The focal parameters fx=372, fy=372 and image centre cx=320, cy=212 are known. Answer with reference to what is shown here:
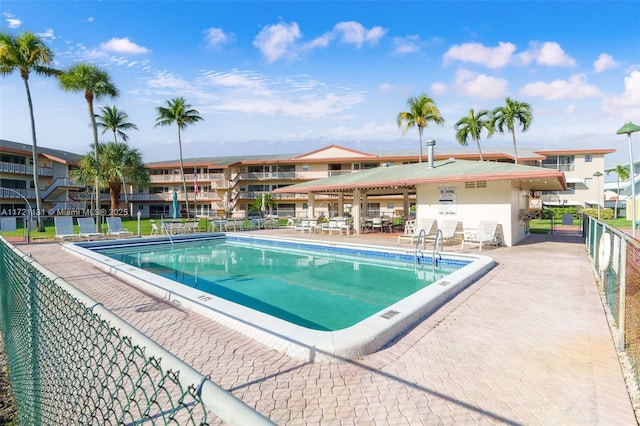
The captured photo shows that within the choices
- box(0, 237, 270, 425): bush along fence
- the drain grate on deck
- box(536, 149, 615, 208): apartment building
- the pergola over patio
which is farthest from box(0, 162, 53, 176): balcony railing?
box(536, 149, 615, 208): apartment building

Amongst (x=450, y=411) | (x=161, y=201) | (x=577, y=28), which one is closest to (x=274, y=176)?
(x=161, y=201)

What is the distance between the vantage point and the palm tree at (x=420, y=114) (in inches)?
1458

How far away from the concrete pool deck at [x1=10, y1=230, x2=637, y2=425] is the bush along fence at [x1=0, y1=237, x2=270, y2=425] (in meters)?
0.72

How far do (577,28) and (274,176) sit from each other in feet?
110

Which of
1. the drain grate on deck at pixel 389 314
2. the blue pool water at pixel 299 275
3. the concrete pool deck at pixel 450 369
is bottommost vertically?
the blue pool water at pixel 299 275

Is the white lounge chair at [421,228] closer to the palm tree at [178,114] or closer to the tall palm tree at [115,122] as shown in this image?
the palm tree at [178,114]

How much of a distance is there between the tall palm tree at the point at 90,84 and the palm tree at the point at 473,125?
31.0 meters

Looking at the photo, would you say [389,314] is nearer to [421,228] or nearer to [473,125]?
[421,228]

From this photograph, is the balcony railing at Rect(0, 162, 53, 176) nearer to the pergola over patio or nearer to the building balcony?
the building balcony

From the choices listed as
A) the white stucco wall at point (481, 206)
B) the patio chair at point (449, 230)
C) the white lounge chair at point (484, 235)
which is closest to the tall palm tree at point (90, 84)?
the white stucco wall at point (481, 206)

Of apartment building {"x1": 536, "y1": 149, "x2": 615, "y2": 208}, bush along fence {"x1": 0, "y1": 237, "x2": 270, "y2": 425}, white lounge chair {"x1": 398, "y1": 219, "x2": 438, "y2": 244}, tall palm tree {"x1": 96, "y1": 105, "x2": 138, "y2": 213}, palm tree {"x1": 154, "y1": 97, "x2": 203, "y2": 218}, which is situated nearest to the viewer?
bush along fence {"x1": 0, "y1": 237, "x2": 270, "y2": 425}

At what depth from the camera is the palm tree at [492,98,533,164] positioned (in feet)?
112

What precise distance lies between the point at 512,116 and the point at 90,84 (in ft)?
115

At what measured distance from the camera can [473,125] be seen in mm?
36281
